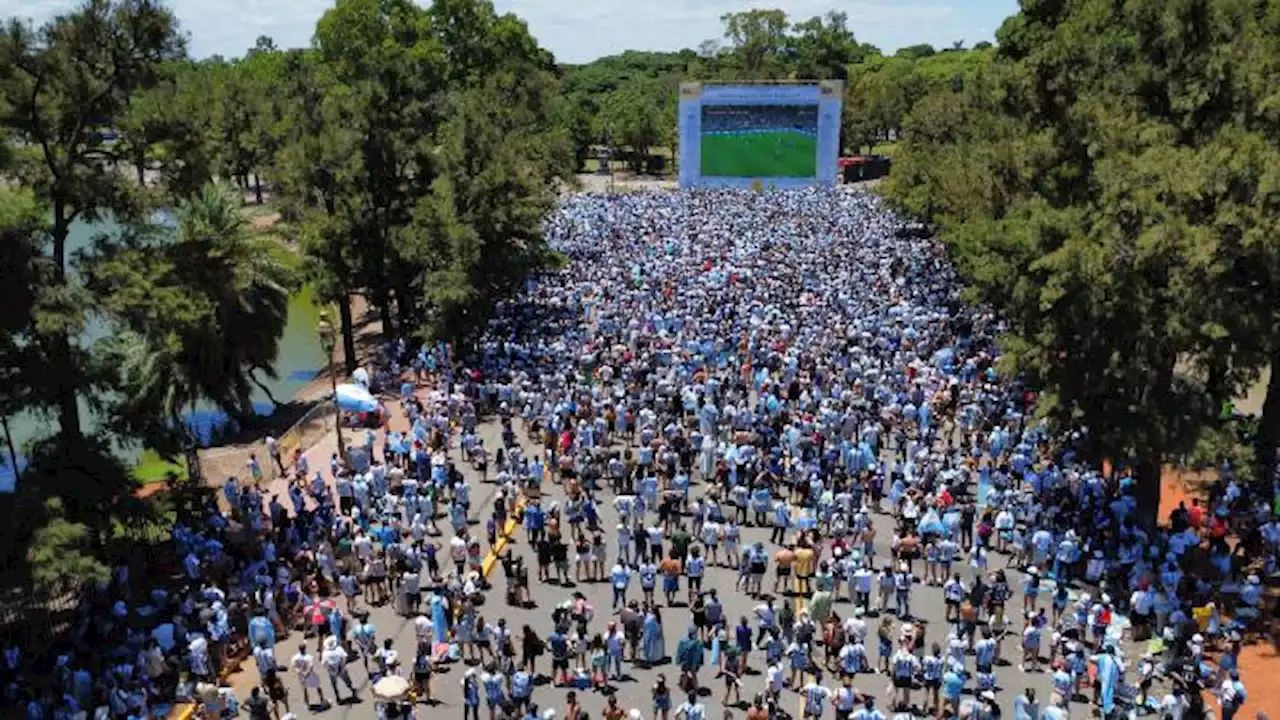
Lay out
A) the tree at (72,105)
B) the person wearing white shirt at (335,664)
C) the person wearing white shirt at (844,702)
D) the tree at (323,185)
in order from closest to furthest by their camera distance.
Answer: the person wearing white shirt at (844,702) < the person wearing white shirt at (335,664) < the tree at (72,105) < the tree at (323,185)

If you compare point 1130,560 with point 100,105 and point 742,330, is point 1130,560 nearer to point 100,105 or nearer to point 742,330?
point 742,330

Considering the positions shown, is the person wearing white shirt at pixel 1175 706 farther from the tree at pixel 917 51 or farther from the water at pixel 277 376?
the tree at pixel 917 51

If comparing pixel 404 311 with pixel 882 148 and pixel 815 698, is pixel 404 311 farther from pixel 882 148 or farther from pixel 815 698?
pixel 882 148

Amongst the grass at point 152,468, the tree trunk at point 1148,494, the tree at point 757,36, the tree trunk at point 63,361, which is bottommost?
the grass at point 152,468

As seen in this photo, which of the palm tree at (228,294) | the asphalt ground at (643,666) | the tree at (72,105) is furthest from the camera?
the palm tree at (228,294)

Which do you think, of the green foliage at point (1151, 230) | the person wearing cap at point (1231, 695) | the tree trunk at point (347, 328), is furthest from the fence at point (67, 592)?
the green foliage at point (1151, 230)

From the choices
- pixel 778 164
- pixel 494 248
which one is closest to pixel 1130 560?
pixel 494 248
